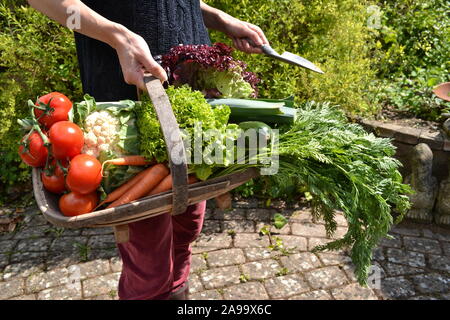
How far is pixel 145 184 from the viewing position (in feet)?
5.84

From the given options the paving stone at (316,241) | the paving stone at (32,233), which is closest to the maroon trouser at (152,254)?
the paving stone at (316,241)

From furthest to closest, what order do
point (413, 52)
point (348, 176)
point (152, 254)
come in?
point (413, 52)
point (152, 254)
point (348, 176)

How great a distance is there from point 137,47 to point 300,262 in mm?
2341

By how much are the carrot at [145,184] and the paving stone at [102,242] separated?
2149mm

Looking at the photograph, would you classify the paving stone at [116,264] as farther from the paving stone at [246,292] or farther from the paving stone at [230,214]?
the paving stone at [230,214]

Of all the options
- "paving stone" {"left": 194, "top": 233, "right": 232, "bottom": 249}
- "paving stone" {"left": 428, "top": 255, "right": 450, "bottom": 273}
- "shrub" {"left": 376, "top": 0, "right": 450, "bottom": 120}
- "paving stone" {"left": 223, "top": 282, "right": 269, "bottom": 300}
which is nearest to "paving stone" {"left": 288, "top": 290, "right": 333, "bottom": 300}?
"paving stone" {"left": 223, "top": 282, "right": 269, "bottom": 300}

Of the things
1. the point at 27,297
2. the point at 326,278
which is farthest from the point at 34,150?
the point at 326,278

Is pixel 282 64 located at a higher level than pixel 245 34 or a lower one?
higher

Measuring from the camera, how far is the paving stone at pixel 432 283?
10.7 feet

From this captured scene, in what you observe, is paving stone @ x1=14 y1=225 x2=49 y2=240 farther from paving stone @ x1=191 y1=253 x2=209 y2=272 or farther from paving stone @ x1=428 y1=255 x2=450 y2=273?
paving stone @ x1=428 y1=255 x2=450 y2=273

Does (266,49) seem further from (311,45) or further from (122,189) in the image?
(311,45)

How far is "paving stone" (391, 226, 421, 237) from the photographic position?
3951mm

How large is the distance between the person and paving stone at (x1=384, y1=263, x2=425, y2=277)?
175 centimetres

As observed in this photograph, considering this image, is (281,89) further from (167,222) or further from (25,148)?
(25,148)
